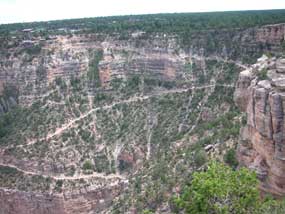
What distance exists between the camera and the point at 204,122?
6700 cm

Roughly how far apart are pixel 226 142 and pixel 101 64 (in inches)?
1677

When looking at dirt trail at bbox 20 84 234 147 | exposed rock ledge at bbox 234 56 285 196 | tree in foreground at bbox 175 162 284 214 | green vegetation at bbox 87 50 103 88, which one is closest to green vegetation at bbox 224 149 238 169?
exposed rock ledge at bbox 234 56 285 196

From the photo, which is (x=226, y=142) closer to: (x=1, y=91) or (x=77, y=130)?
(x=77, y=130)

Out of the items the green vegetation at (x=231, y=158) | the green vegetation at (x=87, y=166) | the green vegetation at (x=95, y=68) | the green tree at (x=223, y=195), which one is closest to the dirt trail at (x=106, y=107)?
the green vegetation at (x=95, y=68)

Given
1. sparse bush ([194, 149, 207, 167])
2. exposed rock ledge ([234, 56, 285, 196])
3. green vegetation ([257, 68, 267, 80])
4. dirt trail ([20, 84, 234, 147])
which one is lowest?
dirt trail ([20, 84, 234, 147])

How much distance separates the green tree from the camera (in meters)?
27.0

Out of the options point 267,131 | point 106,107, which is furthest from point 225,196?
point 106,107

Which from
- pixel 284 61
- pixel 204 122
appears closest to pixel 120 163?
pixel 204 122

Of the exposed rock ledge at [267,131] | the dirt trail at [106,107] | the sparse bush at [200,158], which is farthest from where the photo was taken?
the dirt trail at [106,107]

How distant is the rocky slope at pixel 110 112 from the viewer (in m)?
62.7

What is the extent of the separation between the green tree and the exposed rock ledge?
10.2 m

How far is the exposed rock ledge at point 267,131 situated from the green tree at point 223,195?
10.2 metres

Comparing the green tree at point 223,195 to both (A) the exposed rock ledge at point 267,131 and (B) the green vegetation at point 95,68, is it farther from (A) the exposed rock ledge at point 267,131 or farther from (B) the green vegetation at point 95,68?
(B) the green vegetation at point 95,68

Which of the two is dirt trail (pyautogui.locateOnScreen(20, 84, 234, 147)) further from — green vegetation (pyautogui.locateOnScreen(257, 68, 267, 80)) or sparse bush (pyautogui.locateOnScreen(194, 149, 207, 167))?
green vegetation (pyautogui.locateOnScreen(257, 68, 267, 80))
